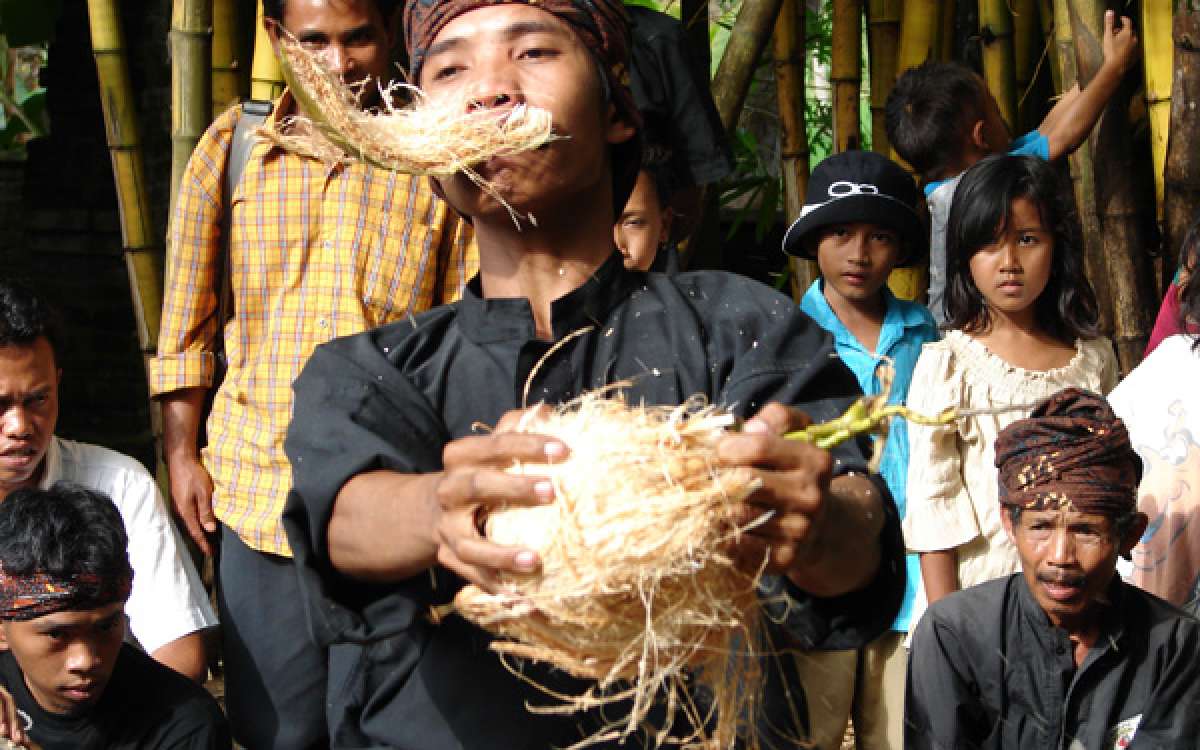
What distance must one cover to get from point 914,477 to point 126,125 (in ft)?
8.24

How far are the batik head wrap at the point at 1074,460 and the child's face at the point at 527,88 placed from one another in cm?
122

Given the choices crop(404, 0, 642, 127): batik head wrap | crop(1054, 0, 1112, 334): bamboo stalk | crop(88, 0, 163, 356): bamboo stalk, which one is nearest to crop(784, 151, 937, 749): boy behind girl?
crop(1054, 0, 1112, 334): bamboo stalk

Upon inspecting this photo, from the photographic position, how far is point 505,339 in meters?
1.77

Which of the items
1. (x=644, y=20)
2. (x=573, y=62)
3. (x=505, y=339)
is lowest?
(x=505, y=339)

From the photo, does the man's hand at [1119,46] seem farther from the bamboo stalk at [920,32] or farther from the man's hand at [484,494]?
the man's hand at [484,494]

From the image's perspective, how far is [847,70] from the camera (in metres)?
4.72

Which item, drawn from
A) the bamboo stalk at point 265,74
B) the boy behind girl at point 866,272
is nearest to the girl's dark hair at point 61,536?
the bamboo stalk at point 265,74

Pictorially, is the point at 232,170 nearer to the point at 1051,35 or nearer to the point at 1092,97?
the point at 1092,97

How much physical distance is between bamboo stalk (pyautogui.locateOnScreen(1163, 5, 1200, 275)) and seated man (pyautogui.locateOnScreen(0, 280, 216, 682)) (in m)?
2.51

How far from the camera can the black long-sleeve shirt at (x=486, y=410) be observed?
1590 mm

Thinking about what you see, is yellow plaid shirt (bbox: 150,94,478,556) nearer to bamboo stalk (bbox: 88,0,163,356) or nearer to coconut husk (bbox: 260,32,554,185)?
coconut husk (bbox: 260,32,554,185)

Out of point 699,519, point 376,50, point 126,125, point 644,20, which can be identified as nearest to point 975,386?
point 644,20

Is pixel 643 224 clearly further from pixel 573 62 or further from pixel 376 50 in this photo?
pixel 573 62

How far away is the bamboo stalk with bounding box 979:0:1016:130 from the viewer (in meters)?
4.34
